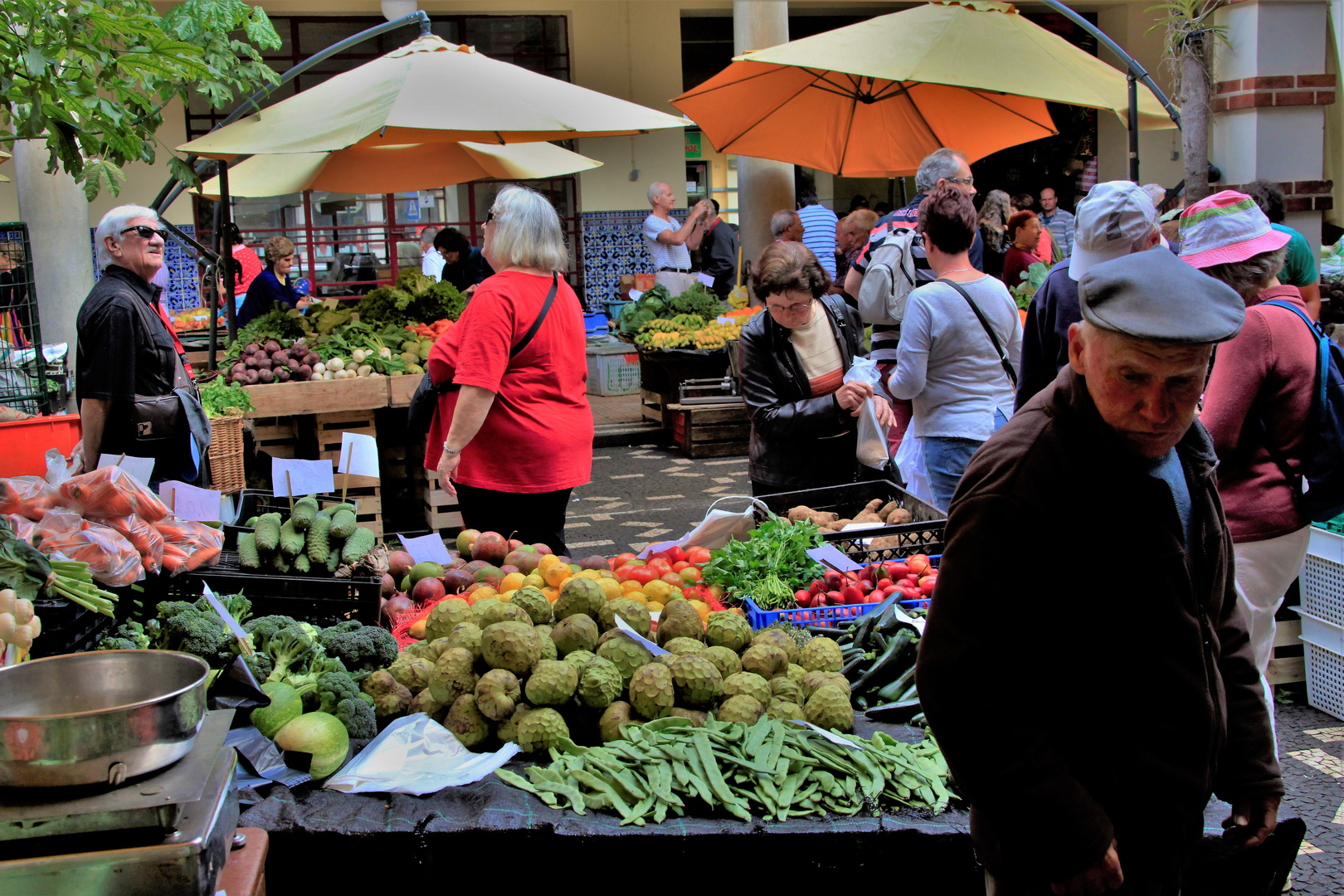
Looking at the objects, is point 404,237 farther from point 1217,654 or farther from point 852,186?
point 1217,654

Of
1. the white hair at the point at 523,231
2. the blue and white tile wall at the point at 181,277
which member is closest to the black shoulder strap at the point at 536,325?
the white hair at the point at 523,231

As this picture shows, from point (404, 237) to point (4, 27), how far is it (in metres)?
12.5

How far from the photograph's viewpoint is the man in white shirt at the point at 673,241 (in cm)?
1200

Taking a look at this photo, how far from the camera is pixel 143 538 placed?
316 cm

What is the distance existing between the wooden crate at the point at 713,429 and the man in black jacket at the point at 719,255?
2608mm

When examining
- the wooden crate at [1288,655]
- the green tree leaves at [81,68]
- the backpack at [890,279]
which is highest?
the green tree leaves at [81,68]

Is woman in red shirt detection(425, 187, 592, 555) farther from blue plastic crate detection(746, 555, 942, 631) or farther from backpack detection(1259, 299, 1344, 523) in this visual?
backpack detection(1259, 299, 1344, 523)

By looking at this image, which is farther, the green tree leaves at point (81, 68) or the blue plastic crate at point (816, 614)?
the blue plastic crate at point (816, 614)

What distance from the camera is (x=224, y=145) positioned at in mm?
6387

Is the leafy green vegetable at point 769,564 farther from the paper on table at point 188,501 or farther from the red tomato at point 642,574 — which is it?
the paper on table at point 188,501

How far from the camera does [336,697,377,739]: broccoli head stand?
9.37 ft

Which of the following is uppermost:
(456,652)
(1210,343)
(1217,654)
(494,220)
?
(494,220)

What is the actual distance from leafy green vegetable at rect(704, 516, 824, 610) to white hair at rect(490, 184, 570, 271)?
1533mm

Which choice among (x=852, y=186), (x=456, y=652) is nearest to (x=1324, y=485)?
(x=456, y=652)
